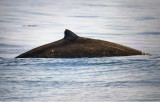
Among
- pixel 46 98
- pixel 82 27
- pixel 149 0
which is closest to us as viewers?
pixel 46 98

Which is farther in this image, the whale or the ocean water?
the whale

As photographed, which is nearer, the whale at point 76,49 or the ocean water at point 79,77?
the ocean water at point 79,77

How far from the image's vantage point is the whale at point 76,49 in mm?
18344

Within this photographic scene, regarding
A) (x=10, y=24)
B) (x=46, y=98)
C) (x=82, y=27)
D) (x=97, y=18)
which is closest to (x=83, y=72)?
(x=46, y=98)

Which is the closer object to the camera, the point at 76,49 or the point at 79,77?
the point at 79,77

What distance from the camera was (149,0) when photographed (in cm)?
6731

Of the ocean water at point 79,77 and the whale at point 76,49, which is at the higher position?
the whale at point 76,49

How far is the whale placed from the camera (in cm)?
1834

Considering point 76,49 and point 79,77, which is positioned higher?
point 76,49

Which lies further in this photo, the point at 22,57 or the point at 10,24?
the point at 10,24

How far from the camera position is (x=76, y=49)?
1844cm

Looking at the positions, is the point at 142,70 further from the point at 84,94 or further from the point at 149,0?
the point at 149,0

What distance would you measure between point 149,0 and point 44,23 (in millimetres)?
32955

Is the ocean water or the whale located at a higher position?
the whale
